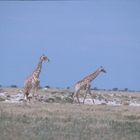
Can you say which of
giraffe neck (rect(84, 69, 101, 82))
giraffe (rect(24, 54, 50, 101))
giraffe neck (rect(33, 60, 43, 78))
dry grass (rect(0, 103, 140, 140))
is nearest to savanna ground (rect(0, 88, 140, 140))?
dry grass (rect(0, 103, 140, 140))

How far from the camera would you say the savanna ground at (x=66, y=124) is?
15.4m

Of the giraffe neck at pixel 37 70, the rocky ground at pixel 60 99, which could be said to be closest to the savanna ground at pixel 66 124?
the giraffe neck at pixel 37 70

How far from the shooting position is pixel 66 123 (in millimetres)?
18484

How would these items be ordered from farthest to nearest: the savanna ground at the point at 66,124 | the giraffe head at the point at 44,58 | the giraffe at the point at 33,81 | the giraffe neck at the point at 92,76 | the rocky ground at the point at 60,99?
Result: the rocky ground at the point at 60,99, the giraffe neck at the point at 92,76, the giraffe head at the point at 44,58, the giraffe at the point at 33,81, the savanna ground at the point at 66,124

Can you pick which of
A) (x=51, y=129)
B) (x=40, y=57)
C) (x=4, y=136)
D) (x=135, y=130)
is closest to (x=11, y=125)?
(x=51, y=129)

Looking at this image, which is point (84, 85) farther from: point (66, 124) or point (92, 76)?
point (66, 124)

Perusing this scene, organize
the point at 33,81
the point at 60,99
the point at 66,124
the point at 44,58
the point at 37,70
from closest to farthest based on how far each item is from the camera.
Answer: the point at 66,124 < the point at 33,81 < the point at 37,70 < the point at 44,58 < the point at 60,99

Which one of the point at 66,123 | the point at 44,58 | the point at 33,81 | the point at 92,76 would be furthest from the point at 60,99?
the point at 66,123

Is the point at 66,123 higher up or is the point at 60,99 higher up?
the point at 60,99

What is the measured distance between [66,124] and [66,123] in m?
0.33

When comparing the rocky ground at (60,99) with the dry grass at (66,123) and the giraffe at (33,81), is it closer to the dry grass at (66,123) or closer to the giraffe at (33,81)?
the giraffe at (33,81)

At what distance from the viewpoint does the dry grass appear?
1543cm

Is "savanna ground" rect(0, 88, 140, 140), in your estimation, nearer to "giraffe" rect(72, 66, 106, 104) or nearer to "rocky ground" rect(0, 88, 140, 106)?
"giraffe" rect(72, 66, 106, 104)

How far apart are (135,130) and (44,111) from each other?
5.42m
